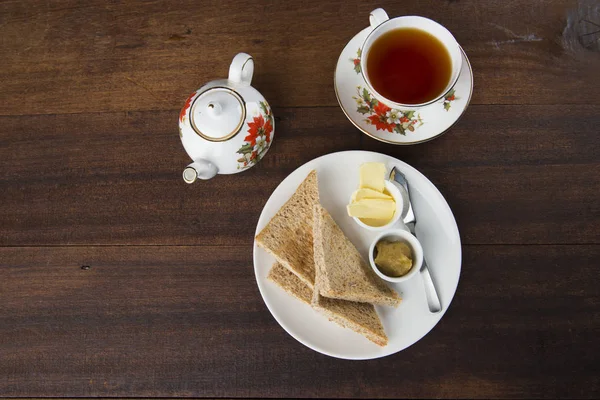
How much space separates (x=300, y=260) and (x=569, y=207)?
69 centimetres

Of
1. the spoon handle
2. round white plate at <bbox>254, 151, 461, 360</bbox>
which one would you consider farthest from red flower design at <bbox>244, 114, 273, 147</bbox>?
the spoon handle

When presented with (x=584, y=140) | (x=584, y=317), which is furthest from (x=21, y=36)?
(x=584, y=317)

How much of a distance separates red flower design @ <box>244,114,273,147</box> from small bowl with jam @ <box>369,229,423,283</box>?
35 centimetres

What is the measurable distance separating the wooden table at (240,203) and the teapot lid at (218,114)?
24 cm

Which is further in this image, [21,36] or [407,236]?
[21,36]

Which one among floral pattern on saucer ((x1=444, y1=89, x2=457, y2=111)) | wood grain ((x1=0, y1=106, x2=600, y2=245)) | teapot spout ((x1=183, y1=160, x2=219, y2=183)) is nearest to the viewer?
teapot spout ((x1=183, y1=160, x2=219, y2=183))

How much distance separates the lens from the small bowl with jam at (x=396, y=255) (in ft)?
3.49

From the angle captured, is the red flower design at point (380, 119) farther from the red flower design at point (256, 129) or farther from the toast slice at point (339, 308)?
the toast slice at point (339, 308)

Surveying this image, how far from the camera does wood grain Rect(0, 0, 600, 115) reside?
121 cm

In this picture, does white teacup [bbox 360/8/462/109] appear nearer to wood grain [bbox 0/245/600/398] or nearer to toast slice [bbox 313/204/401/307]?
toast slice [bbox 313/204/401/307]

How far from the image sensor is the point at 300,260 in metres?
1.12

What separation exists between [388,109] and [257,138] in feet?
1.02

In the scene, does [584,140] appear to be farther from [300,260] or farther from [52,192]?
[52,192]

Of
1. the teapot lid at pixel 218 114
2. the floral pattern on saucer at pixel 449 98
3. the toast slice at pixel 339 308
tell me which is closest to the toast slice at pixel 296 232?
the toast slice at pixel 339 308
